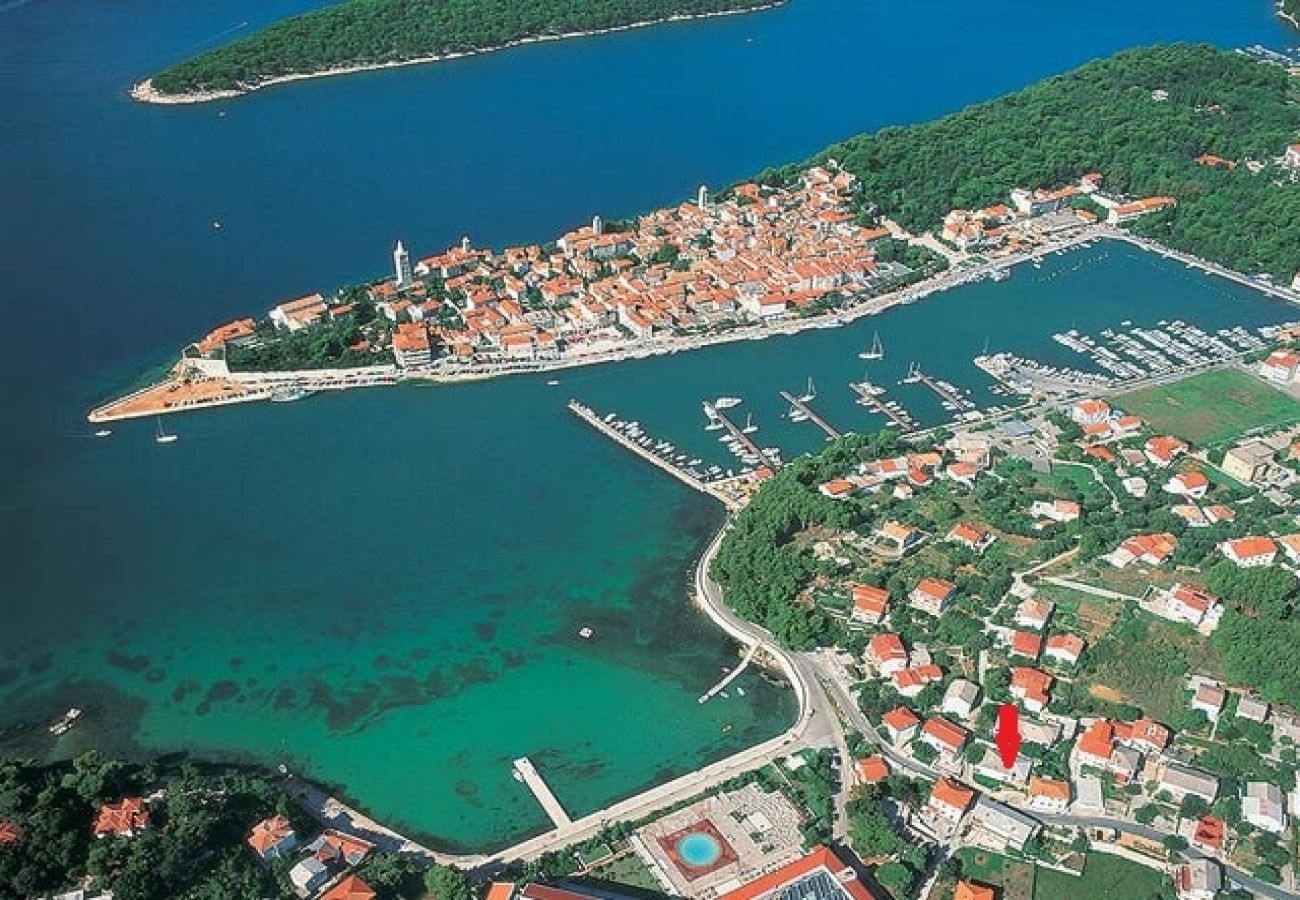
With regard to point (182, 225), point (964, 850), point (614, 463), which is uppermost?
point (182, 225)

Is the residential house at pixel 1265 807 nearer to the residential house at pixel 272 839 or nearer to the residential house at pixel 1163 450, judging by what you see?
the residential house at pixel 1163 450

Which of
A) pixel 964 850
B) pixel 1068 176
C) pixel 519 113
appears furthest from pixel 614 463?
pixel 519 113

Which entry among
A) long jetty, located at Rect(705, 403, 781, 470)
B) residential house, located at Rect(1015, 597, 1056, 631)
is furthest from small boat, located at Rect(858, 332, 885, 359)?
residential house, located at Rect(1015, 597, 1056, 631)

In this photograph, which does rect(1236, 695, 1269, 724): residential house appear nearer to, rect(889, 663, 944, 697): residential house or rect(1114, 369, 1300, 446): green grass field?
rect(889, 663, 944, 697): residential house

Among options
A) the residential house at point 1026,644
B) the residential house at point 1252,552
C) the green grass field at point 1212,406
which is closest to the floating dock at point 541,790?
the residential house at point 1026,644

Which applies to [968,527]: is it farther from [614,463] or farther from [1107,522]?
[614,463]

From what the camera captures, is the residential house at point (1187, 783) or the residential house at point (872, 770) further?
the residential house at point (872, 770)
